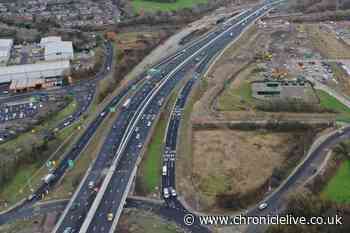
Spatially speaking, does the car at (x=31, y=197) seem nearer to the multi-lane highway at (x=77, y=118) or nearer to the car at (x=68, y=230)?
the multi-lane highway at (x=77, y=118)

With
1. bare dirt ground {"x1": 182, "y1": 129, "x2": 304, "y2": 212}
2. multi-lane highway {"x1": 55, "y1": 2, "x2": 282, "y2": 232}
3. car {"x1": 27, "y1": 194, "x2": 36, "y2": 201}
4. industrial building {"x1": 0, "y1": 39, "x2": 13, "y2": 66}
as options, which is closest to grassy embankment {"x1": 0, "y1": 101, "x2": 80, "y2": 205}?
car {"x1": 27, "y1": 194, "x2": 36, "y2": 201}

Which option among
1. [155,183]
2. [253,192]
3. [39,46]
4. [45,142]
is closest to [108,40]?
[39,46]

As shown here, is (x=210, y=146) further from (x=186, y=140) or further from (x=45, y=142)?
(x=45, y=142)

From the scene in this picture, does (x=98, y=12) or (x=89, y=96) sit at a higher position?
Answer: (x=98, y=12)

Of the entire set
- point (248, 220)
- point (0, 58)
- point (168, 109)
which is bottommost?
point (248, 220)

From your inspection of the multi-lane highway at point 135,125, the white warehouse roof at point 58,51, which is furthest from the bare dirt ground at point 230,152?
the white warehouse roof at point 58,51

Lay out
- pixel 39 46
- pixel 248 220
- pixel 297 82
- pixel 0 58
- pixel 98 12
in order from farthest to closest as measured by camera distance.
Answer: pixel 98 12 < pixel 39 46 < pixel 0 58 < pixel 297 82 < pixel 248 220

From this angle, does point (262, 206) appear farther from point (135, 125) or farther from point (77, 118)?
point (77, 118)

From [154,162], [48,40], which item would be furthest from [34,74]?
[154,162]
